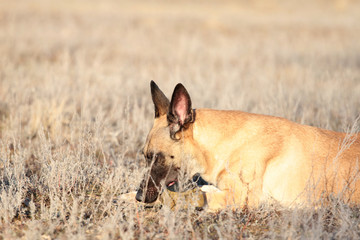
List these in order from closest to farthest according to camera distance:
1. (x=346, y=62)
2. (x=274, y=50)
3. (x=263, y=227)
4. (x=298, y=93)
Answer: (x=263, y=227), (x=298, y=93), (x=346, y=62), (x=274, y=50)

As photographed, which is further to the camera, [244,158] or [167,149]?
[167,149]

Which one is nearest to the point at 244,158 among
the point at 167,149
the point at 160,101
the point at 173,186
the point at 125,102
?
the point at 167,149

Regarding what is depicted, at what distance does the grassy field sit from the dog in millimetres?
196

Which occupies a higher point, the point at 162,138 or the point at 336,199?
the point at 162,138

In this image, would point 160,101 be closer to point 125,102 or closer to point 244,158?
point 244,158

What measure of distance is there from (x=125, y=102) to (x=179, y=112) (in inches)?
150

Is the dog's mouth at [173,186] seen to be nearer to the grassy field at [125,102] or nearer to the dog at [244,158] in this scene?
the dog at [244,158]

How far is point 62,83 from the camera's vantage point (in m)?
8.06

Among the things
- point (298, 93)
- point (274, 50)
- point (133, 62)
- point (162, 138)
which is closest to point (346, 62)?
point (274, 50)

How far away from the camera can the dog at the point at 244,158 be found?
147 inches

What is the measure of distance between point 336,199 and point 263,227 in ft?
2.60

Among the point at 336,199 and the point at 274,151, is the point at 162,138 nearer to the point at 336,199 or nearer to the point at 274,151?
the point at 274,151

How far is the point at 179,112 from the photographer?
12.6 feet

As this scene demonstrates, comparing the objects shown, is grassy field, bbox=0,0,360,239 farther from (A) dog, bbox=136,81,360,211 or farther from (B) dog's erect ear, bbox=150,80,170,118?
(B) dog's erect ear, bbox=150,80,170,118
